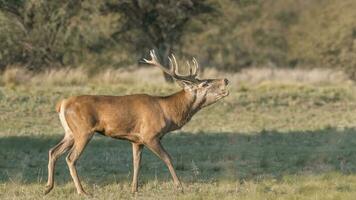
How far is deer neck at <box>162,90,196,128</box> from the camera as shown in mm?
12750

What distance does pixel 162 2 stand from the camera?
36.2 meters

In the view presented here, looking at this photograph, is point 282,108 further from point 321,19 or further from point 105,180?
point 321,19

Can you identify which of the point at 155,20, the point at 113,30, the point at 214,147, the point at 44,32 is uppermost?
the point at 155,20

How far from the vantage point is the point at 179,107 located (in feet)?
42.2

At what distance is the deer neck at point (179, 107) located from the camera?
12.8 meters

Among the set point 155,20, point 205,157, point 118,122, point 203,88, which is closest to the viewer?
point 118,122

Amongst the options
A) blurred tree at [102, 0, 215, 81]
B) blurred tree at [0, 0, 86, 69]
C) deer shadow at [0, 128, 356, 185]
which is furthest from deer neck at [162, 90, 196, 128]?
blurred tree at [102, 0, 215, 81]

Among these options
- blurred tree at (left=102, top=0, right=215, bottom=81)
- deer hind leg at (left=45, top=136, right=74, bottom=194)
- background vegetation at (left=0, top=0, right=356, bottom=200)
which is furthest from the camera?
blurred tree at (left=102, top=0, right=215, bottom=81)

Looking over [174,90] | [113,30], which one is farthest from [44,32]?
[174,90]

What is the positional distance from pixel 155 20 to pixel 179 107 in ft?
80.3

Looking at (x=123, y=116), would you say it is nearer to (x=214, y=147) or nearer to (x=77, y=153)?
(x=77, y=153)

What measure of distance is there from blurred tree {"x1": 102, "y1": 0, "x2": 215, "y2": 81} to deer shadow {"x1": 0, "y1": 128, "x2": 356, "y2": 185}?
1560cm

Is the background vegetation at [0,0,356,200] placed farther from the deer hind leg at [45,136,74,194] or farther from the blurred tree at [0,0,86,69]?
the deer hind leg at [45,136,74,194]

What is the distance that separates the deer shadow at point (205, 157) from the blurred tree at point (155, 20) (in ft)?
51.2
